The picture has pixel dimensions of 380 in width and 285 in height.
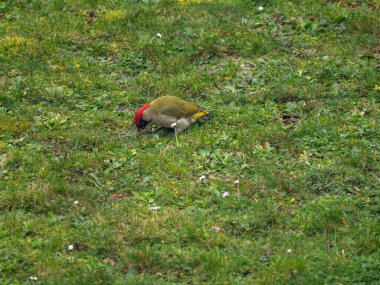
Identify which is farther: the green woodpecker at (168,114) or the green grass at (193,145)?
the green woodpecker at (168,114)

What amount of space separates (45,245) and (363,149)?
4098 millimetres

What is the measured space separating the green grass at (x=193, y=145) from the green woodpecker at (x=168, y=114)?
18 centimetres

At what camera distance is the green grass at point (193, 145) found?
7020 millimetres

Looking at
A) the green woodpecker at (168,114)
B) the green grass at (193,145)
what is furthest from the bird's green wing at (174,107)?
the green grass at (193,145)

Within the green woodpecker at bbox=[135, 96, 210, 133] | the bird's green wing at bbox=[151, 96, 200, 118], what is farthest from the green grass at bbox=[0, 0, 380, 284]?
the bird's green wing at bbox=[151, 96, 200, 118]

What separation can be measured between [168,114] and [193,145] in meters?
0.58

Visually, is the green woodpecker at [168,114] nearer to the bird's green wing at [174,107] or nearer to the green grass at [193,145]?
the bird's green wing at [174,107]

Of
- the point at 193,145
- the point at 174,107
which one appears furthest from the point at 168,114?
the point at 193,145

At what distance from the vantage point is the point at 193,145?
9273 millimetres

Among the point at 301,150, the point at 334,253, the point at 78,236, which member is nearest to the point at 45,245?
the point at 78,236

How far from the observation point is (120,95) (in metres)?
10.6

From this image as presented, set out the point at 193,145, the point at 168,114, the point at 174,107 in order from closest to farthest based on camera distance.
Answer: the point at 193,145, the point at 168,114, the point at 174,107

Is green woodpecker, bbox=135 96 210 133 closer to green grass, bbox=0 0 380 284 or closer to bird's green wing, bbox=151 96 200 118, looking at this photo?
bird's green wing, bbox=151 96 200 118

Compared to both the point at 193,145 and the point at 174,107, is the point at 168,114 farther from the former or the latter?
the point at 193,145
